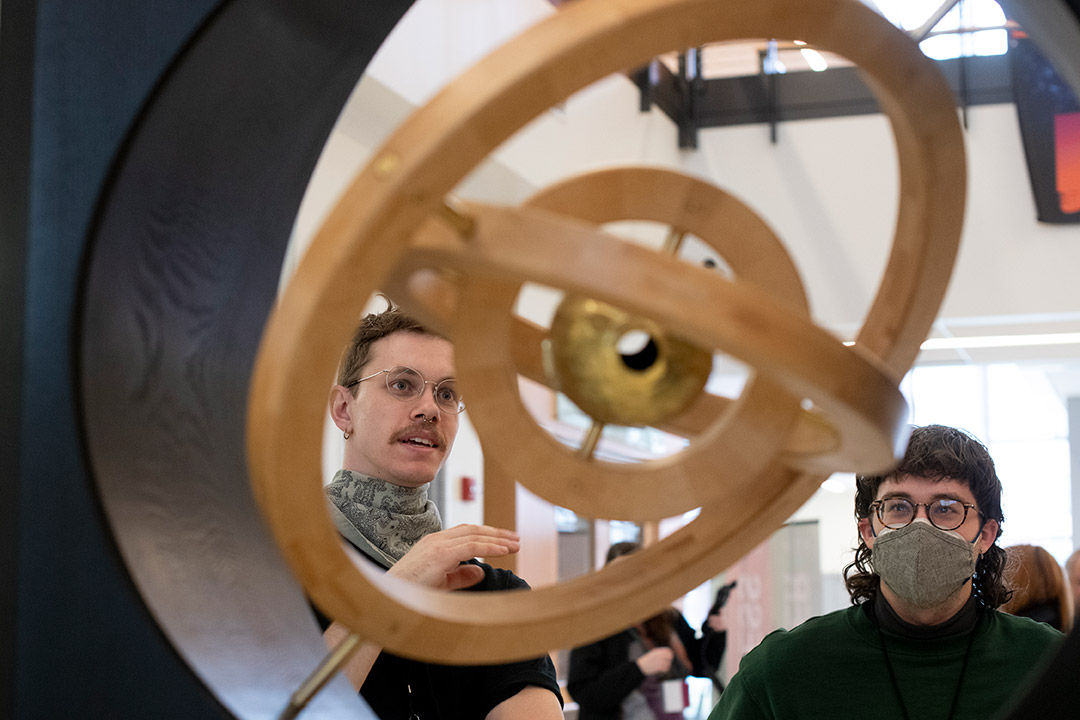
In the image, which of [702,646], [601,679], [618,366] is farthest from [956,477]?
[702,646]

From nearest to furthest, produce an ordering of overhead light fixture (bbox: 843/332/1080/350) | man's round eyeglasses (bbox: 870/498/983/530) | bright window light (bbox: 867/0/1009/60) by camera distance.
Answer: man's round eyeglasses (bbox: 870/498/983/530) → bright window light (bbox: 867/0/1009/60) → overhead light fixture (bbox: 843/332/1080/350)

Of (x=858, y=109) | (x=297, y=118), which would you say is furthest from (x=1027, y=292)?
(x=297, y=118)

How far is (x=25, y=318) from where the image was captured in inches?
38.6

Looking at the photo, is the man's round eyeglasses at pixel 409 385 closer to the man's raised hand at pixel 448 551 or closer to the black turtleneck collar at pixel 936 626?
the man's raised hand at pixel 448 551

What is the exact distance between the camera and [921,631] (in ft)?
5.19

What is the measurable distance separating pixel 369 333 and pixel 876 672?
83cm

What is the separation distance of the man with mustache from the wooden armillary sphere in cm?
47

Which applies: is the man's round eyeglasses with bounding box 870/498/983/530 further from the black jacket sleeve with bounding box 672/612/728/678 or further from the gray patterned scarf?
the black jacket sleeve with bounding box 672/612/728/678

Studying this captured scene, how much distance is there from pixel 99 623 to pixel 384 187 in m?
0.53

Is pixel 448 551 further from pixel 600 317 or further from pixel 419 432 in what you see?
pixel 600 317

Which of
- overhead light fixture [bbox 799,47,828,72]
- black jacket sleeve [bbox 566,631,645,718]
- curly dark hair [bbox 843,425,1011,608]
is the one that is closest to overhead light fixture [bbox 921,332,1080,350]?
overhead light fixture [bbox 799,47,828,72]

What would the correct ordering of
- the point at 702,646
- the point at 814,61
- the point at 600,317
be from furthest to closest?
the point at 814,61
the point at 702,646
the point at 600,317

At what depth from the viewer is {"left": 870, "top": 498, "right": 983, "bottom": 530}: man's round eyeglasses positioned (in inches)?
61.8

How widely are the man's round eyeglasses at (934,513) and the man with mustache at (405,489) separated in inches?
20.4
